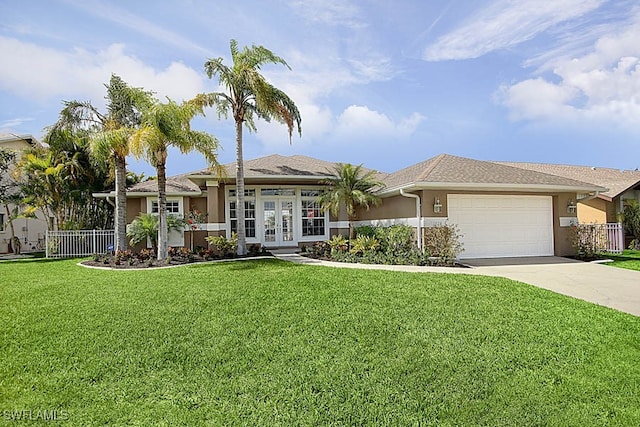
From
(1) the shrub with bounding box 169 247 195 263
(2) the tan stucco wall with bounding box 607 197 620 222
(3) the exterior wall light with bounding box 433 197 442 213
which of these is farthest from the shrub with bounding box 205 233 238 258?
(2) the tan stucco wall with bounding box 607 197 620 222

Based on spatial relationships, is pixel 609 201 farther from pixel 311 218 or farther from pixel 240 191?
pixel 240 191

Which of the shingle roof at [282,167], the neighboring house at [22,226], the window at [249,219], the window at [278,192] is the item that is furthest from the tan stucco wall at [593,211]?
the neighboring house at [22,226]

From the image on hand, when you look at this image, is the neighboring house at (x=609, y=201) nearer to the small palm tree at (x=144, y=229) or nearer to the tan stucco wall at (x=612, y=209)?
the tan stucco wall at (x=612, y=209)

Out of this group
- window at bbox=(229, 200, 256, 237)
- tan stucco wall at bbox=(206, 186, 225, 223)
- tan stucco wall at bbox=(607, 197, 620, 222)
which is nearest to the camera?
tan stucco wall at bbox=(206, 186, 225, 223)

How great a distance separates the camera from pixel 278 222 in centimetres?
1691

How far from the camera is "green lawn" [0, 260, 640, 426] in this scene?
4.12m

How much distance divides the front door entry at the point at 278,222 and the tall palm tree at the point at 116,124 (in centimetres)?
575

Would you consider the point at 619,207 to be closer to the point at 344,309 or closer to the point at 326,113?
the point at 326,113

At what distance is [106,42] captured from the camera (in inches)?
432

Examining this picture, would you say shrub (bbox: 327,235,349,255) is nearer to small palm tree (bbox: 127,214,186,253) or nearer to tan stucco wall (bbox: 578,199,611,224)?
small palm tree (bbox: 127,214,186,253)

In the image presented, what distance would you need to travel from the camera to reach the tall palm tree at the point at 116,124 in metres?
12.7

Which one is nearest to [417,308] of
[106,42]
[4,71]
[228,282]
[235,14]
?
[228,282]

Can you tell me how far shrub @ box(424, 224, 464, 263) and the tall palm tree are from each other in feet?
35.6

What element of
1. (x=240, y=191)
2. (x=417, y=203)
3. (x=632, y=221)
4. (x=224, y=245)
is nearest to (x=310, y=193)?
(x=240, y=191)
